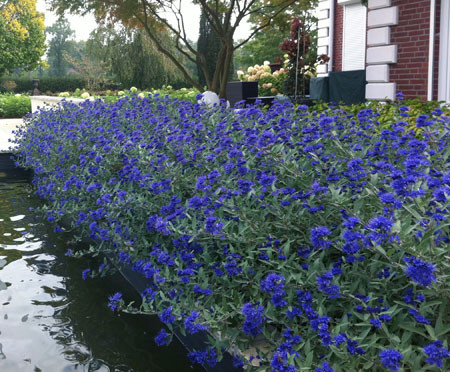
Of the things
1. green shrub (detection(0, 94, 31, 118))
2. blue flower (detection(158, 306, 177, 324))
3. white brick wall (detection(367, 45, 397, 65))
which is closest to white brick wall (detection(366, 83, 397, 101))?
white brick wall (detection(367, 45, 397, 65))

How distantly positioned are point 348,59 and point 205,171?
12.5 metres

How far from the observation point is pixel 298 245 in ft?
10.8

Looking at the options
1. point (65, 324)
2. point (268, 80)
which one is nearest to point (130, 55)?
point (268, 80)

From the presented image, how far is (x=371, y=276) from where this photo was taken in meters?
2.57

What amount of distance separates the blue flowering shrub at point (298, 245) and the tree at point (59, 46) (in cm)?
7946

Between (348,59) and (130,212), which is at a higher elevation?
(348,59)

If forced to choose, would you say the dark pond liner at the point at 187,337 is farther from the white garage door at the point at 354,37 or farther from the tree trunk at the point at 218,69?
the white garage door at the point at 354,37

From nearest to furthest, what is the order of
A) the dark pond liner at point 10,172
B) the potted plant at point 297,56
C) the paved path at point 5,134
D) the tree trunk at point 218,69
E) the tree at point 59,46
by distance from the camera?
the dark pond liner at point 10,172 < the paved path at point 5,134 < the potted plant at point 297,56 < the tree trunk at point 218,69 < the tree at point 59,46

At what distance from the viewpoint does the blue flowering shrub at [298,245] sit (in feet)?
Answer: 7.29

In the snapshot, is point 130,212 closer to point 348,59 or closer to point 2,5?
point 348,59

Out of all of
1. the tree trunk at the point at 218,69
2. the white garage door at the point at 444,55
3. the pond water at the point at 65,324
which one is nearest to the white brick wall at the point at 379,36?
the white garage door at the point at 444,55

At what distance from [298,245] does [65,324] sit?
2178 mm

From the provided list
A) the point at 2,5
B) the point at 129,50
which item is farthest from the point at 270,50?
the point at 2,5

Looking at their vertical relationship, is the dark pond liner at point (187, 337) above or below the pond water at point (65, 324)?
above
